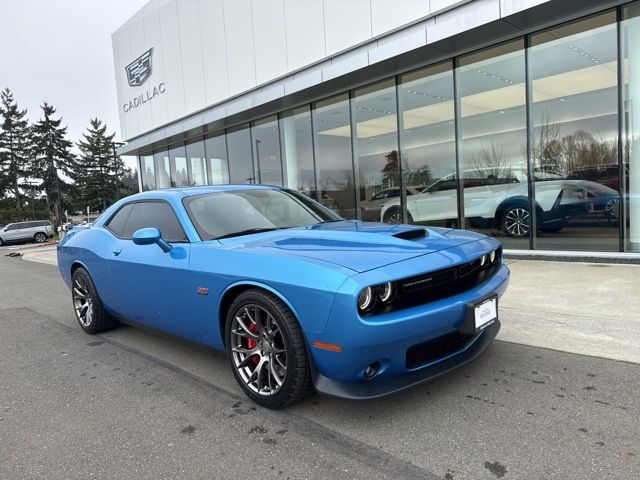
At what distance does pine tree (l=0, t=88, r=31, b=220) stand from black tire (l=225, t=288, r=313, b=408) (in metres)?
61.3

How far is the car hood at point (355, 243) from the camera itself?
270cm

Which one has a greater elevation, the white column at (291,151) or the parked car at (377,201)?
the white column at (291,151)

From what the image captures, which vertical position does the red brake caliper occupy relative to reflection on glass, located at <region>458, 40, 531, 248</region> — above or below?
below

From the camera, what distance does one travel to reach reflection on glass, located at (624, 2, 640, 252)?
284 inches

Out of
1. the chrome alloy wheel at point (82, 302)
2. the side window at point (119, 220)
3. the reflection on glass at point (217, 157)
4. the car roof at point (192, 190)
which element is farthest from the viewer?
the reflection on glass at point (217, 157)

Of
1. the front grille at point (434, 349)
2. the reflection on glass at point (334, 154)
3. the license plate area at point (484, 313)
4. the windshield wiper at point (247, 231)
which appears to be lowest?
the front grille at point (434, 349)

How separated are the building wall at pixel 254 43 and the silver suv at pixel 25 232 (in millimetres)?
14902

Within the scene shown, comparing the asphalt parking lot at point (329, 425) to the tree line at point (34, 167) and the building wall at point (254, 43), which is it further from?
the tree line at point (34, 167)

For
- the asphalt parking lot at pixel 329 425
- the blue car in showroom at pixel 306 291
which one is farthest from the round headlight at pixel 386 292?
the asphalt parking lot at pixel 329 425

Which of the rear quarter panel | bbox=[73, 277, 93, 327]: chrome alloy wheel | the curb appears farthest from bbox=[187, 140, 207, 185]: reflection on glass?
bbox=[73, 277, 93, 327]: chrome alloy wheel

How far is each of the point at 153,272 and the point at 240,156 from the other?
39.7 feet

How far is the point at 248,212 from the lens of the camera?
3848 millimetres

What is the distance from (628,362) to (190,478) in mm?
3102

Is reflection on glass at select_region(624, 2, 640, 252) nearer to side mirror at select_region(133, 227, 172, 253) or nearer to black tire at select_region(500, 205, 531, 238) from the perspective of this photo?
black tire at select_region(500, 205, 531, 238)
